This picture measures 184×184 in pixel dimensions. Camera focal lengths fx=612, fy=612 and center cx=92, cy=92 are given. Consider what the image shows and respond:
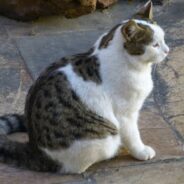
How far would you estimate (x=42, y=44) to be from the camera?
18.5 feet

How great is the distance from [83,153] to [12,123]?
2.25 ft

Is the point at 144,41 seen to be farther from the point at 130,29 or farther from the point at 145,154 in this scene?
the point at 145,154

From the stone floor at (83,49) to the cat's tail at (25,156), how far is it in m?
0.04

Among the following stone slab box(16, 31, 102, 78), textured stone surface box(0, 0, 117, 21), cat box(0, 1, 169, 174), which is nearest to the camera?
cat box(0, 1, 169, 174)

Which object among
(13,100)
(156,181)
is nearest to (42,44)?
(13,100)

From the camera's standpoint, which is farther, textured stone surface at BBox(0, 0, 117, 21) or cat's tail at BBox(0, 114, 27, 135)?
textured stone surface at BBox(0, 0, 117, 21)

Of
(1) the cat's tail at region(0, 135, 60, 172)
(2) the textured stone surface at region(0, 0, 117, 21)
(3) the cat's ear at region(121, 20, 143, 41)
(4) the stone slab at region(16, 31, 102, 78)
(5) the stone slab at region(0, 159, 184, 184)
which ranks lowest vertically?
(4) the stone slab at region(16, 31, 102, 78)

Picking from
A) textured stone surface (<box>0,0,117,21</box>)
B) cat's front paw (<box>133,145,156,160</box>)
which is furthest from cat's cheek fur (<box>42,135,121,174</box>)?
textured stone surface (<box>0,0,117,21</box>)

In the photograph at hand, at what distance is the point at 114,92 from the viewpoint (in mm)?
3746

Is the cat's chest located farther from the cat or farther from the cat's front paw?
the cat's front paw

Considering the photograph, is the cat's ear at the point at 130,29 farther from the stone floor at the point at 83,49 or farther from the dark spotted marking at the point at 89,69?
the stone floor at the point at 83,49

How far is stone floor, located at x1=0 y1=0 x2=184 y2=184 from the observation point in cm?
388

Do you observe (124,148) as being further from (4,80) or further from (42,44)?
(42,44)

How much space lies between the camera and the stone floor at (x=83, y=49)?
3875mm
